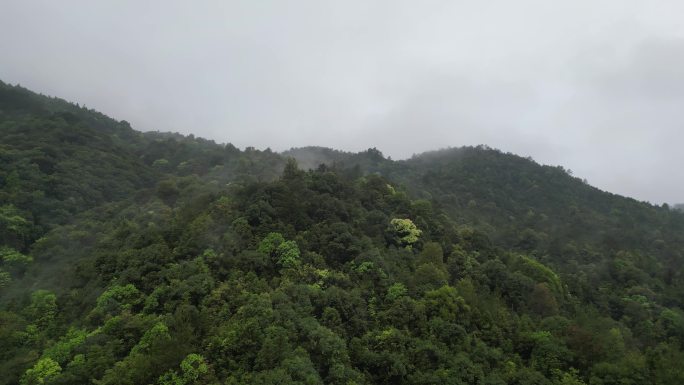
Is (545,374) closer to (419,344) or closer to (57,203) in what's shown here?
(419,344)

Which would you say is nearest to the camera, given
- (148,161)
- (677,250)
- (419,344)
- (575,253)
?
(419,344)

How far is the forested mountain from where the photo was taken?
19969 millimetres

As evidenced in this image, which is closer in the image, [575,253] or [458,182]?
[575,253]

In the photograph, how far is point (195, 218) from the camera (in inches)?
1216

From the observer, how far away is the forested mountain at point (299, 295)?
20.0 m

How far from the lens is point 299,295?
22.8 m

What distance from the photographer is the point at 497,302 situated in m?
27.3

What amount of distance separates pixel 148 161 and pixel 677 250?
234 feet

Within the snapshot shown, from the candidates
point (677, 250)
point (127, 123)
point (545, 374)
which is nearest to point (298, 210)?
point (545, 374)

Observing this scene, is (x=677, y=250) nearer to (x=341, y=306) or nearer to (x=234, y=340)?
(x=341, y=306)

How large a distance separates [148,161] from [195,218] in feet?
154

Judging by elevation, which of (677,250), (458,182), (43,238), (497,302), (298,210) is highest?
(458,182)

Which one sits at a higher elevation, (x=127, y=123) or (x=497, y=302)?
(x=127, y=123)

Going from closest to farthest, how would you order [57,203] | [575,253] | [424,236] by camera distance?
[424,236], [57,203], [575,253]
